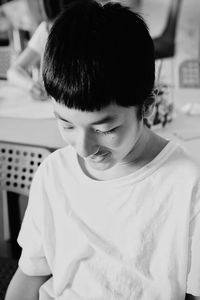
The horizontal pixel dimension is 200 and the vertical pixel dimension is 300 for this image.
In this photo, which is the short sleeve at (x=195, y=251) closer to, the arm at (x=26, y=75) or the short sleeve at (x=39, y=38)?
the arm at (x=26, y=75)

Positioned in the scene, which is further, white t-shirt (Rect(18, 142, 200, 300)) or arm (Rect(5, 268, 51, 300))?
arm (Rect(5, 268, 51, 300))

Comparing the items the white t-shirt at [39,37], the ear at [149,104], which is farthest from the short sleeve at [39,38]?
the ear at [149,104]

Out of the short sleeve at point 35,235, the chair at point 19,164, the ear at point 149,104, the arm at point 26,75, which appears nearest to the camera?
the ear at point 149,104

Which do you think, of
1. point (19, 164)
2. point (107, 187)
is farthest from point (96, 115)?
point (19, 164)

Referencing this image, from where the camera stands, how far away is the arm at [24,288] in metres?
1.04

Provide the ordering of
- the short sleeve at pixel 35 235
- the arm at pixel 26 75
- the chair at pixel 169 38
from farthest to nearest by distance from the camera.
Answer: the chair at pixel 169 38
the arm at pixel 26 75
the short sleeve at pixel 35 235

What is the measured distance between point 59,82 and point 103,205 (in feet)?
1.07

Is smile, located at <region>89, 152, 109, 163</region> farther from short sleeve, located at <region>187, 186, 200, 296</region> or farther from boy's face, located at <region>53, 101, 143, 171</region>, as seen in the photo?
short sleeve, located at <region>187, 186, 200, 296</region>

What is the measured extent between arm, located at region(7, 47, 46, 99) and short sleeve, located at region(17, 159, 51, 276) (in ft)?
3.31

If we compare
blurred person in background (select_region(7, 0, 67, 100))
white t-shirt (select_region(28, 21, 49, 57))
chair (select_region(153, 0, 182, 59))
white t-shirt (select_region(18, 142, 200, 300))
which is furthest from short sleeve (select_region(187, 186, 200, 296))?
chair (select_region(153, 0, 182, 59))

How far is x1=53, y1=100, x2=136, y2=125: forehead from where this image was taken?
74cm

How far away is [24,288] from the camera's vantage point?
1047 millimetres

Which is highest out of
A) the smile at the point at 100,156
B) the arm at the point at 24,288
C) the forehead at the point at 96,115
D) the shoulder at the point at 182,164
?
the forehead at the point at 96,115

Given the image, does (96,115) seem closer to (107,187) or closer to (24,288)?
(107,187)
